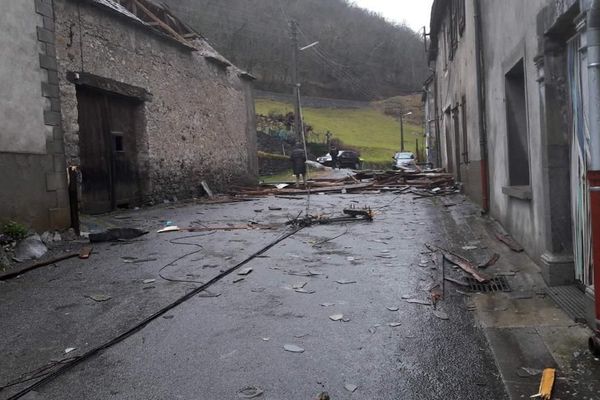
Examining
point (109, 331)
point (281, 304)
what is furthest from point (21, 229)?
point (281, 304)

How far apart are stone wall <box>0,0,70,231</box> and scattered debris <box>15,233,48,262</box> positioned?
0.54 m

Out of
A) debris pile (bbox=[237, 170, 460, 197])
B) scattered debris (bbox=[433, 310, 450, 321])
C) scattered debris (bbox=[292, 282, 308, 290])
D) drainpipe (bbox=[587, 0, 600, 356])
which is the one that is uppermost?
drainpipe (bbox=[587, 0, 600, 356])

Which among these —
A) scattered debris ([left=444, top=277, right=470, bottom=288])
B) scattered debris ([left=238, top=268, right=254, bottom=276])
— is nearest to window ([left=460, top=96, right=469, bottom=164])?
scattered debris ([left=444, top=277, right=470, bottom=288])

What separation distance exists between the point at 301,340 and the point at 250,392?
99 centimetres

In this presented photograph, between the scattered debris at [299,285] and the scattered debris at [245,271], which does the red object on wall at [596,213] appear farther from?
the scattered debris at [245,271]

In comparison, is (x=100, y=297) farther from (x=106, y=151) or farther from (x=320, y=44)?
(x=320, y=44)

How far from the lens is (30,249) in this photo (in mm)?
8055

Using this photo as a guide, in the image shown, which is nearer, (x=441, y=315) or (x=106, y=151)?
(x=441, y=315)

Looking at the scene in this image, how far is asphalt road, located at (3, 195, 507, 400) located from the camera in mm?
3539

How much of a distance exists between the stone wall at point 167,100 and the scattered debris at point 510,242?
31.4 feet

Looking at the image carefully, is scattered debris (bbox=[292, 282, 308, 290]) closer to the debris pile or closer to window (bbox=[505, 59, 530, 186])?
window (bbox=[505, 59, 530, 186])

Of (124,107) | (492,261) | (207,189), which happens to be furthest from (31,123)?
(207,189)

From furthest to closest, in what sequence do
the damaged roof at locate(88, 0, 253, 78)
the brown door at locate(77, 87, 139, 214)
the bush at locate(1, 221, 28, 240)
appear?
1. the damaged roof at locate(88, 0, 253, 78)
2. the brown door at locate(77, 87, 139, 214)
3. the bush at locate(1, 221, 28, 240)

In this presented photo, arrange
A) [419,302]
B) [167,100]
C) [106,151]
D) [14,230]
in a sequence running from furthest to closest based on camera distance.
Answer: [167,100] → [106,151] → [14,230] → [419,302]
